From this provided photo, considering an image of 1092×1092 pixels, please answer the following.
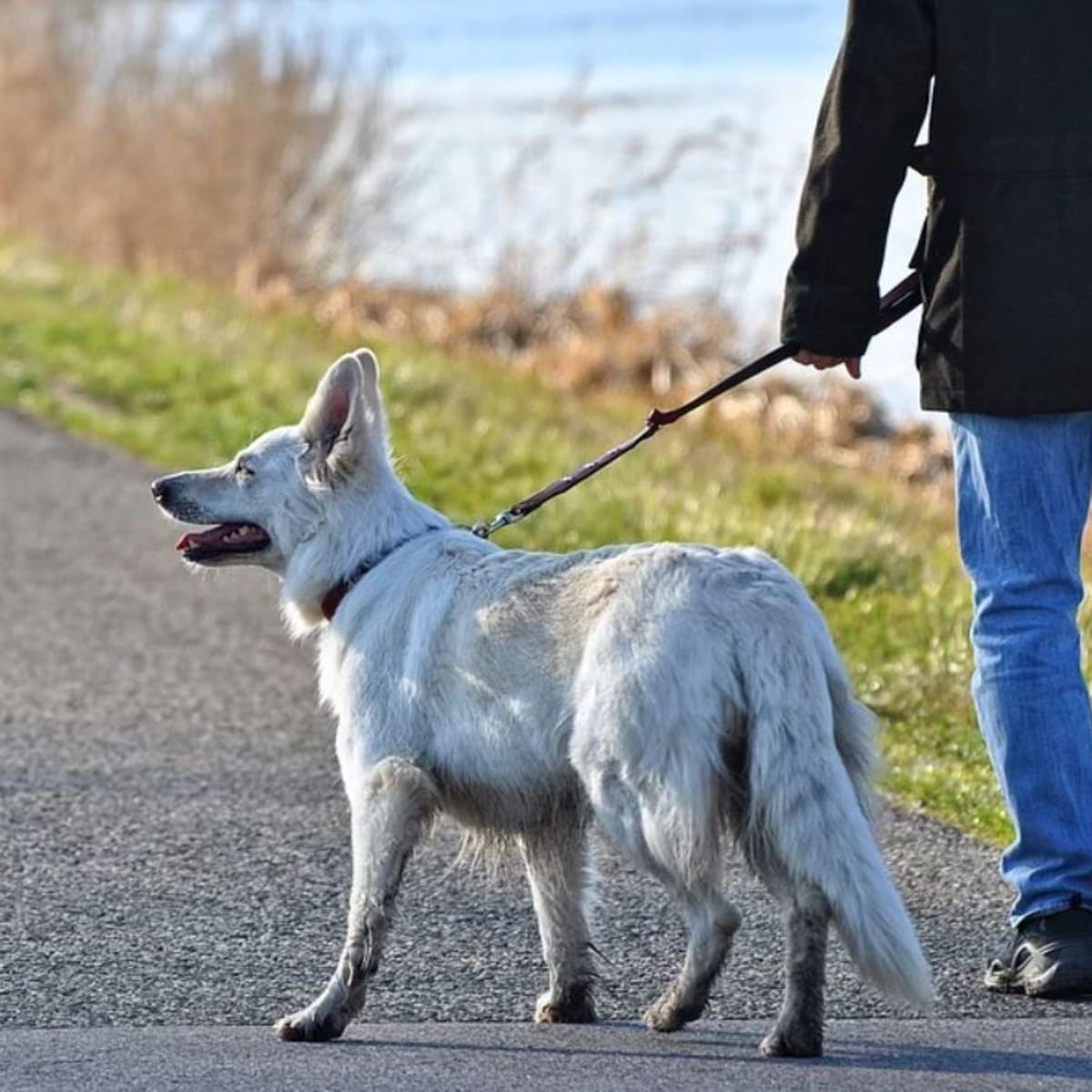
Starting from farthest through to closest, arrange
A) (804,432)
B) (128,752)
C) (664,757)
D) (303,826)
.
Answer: (804,432) → (128,752) → (303,826) → (664,757)

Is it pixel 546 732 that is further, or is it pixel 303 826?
pixel 303 826

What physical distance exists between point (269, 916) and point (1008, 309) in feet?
7.03

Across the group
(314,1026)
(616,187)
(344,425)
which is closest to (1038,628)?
(344,425)

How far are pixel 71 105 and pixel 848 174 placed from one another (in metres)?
15.5

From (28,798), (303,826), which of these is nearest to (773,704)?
(303,826)

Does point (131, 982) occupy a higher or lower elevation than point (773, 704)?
lower

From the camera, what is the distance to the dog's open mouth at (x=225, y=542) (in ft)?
18.3

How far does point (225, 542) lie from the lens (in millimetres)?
5598

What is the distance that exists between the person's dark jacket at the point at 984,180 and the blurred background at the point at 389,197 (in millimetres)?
8933

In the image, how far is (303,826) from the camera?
268 inches

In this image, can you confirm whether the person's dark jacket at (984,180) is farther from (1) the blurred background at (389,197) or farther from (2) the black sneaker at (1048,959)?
(1) the blurred background at (389,197)

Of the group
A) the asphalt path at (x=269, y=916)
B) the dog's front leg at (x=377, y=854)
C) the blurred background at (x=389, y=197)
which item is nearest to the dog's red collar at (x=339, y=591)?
the dog's front leg at (x=377, y=854)

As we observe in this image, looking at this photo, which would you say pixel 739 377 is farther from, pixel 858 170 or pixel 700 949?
pixel 700 949

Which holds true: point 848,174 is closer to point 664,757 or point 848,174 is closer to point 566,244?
point 664,757
